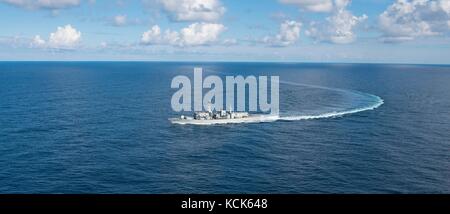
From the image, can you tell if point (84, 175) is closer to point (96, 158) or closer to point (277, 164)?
point (96, 158)

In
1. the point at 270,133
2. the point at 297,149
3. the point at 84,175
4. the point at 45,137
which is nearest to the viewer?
the point at 84,175

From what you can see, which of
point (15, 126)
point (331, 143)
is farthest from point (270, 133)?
point (15, 126)

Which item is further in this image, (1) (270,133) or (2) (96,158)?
(1) (270,133)

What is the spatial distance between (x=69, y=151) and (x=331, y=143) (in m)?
94.6

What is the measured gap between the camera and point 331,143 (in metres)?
162

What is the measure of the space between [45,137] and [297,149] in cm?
9711

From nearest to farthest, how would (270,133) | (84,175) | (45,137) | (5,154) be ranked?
(84,175) < (5,154) < (45,137) < (270,133)

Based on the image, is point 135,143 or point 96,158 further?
point 135,143

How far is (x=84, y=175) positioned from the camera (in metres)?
122
